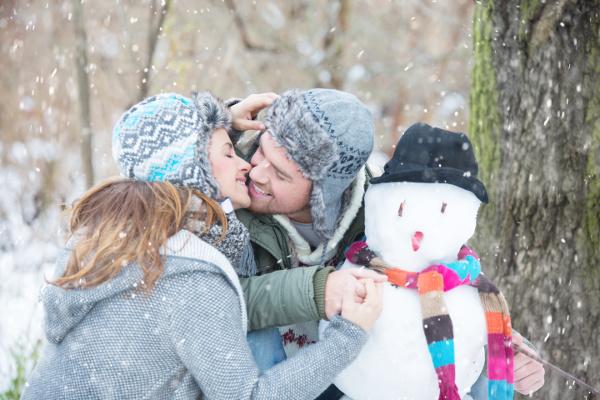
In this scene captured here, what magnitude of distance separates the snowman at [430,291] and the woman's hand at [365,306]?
0.09 metres

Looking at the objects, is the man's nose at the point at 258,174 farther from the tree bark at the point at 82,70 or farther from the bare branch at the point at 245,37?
the bare branch at the point at 245,37

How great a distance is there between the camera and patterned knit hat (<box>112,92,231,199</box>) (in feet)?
7.62

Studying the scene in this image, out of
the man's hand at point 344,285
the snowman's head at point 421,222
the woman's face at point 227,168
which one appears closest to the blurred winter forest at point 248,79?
the woman's face at point 227,168

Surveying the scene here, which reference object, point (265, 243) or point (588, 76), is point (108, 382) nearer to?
point (265, 243)

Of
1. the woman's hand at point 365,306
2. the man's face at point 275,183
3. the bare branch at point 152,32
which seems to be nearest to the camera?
the woman's hand at point 365,306

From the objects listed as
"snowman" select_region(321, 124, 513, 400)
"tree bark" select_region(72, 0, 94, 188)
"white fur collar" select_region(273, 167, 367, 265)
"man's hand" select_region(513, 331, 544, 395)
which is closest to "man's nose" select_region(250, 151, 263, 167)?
"white fur collar" select_region(273, 167, 367, 265)

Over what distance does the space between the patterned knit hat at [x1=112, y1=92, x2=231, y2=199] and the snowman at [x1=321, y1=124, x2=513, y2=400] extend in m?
0.61

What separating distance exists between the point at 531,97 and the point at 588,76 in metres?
0.25

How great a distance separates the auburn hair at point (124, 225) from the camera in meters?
2.15

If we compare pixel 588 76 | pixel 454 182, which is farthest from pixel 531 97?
pixel 454 182

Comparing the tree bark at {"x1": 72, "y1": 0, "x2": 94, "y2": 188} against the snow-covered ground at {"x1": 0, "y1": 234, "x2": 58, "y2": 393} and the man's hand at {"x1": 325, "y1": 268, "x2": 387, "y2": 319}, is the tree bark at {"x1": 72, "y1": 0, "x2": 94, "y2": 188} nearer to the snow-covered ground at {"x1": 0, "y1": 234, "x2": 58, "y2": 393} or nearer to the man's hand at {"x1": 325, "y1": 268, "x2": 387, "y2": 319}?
the snow-covered ground at {"x1": 0, "y1": 234, "x2": 58, "y2": 393}

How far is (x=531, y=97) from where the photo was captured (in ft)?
10.7

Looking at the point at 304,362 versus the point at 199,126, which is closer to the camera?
the point at 304,362

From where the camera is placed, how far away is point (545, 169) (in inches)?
128
